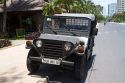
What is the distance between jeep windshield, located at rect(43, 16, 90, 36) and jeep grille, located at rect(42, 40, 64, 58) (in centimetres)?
128

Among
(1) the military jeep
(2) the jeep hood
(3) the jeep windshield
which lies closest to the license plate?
(1) the military jeep

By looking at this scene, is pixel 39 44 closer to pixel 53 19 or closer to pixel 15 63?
pixel 53 19

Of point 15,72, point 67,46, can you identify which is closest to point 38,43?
point 67,46

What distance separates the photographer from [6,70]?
1098 centimetres

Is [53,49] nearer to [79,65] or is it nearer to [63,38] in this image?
[63,38]

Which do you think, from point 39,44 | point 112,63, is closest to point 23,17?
point 112,63

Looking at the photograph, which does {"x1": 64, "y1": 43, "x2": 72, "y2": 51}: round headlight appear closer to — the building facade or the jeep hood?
the jeep hood

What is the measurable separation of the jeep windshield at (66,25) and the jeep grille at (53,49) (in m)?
1.28

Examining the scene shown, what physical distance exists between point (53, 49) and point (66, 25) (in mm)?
1794

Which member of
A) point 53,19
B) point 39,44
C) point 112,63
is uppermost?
point 53,19

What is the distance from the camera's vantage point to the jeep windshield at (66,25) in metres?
11.3

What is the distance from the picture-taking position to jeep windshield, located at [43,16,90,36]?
37.0 ft

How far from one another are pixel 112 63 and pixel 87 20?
3.09 m

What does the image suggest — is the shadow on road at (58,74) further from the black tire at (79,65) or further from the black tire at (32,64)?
the black tire at (79,65)
